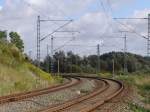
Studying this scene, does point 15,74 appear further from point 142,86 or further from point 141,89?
point 142,86

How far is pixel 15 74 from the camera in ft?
147

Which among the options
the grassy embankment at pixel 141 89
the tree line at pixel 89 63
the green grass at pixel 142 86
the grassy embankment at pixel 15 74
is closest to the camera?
the grassy embankment at pixel 141 89

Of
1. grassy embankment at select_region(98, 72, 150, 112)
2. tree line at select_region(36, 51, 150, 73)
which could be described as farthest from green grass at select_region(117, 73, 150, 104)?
tree line at select_region(36, 51, 150, 73)

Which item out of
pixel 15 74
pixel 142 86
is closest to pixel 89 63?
pixel 142 86

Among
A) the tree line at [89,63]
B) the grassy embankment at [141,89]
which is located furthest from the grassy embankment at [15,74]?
the tree line at [89,63]

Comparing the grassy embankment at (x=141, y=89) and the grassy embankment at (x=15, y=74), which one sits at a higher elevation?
the grassy embankment at (x=15, y=74)

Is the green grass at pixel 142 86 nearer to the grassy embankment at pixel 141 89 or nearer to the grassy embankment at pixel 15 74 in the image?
the grassy embankment at pixel 141 89

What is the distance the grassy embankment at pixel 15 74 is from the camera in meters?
37.7

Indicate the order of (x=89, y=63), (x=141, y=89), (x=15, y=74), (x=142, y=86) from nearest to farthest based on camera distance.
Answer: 1. (x=141, y=89)
2. (x=15, y=74)
3. (x=142, y=86)
4. (x=89, y=63)

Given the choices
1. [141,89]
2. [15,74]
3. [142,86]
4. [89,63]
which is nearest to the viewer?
[141,89]

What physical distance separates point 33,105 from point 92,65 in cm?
12545

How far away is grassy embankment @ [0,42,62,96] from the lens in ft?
124

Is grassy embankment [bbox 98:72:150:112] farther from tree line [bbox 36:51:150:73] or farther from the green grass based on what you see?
tree line [bbox 36:51:150:73]

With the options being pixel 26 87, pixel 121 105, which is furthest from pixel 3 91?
pixel 121 105
